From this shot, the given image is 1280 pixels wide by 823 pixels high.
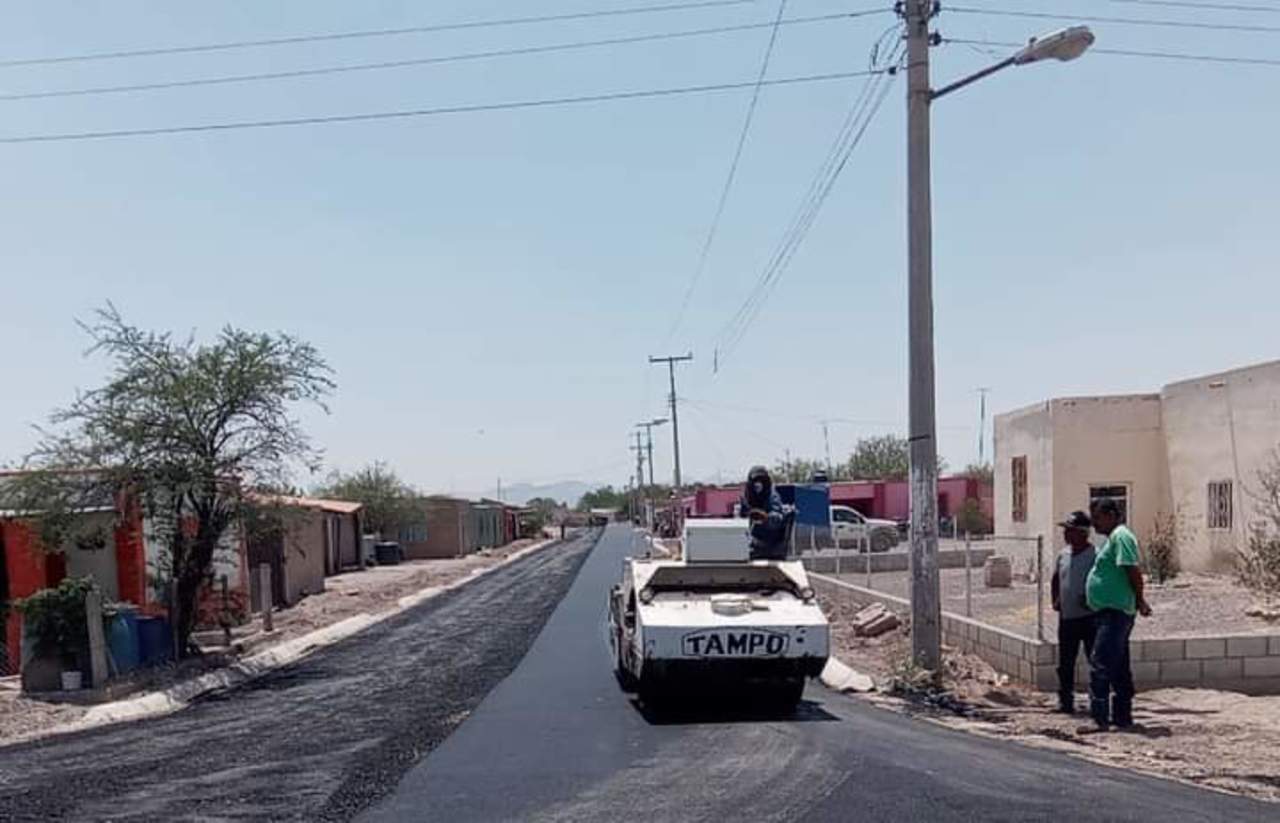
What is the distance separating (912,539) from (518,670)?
556 cm

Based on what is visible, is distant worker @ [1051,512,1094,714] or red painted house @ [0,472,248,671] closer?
distant worker @ [1051,512,1094,714]

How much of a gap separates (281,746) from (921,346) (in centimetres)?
777

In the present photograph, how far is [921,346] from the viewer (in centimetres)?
1497

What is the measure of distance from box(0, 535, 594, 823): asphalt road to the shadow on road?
1.90 meters

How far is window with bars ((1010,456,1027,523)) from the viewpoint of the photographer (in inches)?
1142

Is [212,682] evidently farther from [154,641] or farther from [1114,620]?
[1114,620]

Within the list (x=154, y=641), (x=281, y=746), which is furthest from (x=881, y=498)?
(x=281, y=746)

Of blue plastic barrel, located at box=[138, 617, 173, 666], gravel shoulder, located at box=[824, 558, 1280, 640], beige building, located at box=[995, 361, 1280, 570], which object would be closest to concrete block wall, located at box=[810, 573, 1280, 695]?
gravel shoulder, located at box=[824, 558, 1280, 640]

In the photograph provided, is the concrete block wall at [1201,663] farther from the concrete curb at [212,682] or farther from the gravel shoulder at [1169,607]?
the concrete curb at [212,682]

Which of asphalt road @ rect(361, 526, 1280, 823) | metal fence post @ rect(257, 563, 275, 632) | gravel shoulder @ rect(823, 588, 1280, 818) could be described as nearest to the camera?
asphalt road @ rect(361, 526, 1280, 823)

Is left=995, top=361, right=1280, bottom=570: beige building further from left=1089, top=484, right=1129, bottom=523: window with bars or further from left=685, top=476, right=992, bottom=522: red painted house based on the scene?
left=685, top=476, right=992, bottom=522: red painted house

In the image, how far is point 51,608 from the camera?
1903cm

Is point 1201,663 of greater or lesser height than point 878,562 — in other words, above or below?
above

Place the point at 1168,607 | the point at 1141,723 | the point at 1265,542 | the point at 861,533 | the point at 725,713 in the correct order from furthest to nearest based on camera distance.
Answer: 1. the point at 861,533
2. the point at 1265,542
3. the point at 1168,607
4. the point at 725,713
5. the point at 1141,723
